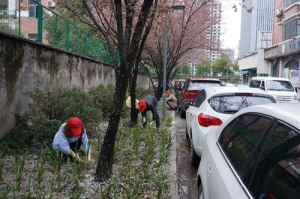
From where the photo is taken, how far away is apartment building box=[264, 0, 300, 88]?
88.9ft

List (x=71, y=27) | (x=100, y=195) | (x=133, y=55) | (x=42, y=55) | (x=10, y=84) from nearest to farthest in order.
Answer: (x=100, y=195) < (x=133, y=55) < (x=10, y=84) < (x=42, y=55) < (x=71, y=27)

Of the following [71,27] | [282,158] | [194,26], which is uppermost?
[194,26]

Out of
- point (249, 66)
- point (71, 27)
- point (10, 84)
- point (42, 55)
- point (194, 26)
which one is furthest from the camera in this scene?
point (249, 66)

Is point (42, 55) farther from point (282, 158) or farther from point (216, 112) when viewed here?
point (282, 158)

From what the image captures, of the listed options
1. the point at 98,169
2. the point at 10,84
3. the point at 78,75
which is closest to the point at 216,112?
the point at 98,169

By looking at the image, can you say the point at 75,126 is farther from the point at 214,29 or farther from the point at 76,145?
the point at 214,29

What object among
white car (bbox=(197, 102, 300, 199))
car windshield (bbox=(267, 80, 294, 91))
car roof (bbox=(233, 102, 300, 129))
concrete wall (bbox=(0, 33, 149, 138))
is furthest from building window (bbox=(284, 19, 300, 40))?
car roof (bbox=(233, 102, 300, 129))

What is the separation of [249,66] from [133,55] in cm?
4343

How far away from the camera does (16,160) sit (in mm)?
4613

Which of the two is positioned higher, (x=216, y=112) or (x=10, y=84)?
(x=10, y=84)

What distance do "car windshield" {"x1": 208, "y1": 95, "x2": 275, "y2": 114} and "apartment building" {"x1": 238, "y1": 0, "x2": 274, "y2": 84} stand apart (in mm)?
24397

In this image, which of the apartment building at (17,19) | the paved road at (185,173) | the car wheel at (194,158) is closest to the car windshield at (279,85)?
the paved road at (185,173)

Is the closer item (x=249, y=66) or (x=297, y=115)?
(x=297, y=115)

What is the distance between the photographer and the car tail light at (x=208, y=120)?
5.25m
